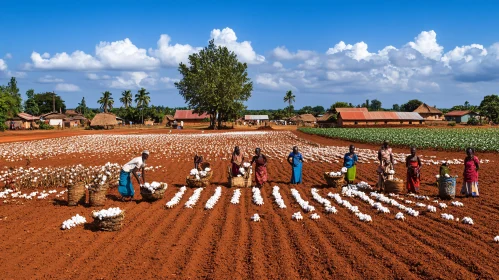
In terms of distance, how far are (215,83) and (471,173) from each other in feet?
186

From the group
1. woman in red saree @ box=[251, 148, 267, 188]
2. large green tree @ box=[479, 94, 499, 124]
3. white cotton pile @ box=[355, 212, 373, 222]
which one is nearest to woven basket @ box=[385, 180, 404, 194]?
white cotton pile @ box=[355, 212, 373, 222]

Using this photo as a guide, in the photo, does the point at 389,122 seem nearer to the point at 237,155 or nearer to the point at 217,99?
the point at 217,99

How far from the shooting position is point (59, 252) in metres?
8.29

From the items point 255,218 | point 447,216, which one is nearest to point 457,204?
point 447,216

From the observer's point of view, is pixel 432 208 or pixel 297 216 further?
pixel 432 208

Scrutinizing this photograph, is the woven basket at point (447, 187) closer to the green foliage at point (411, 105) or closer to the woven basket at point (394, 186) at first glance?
the woven basket at point (394, 186)

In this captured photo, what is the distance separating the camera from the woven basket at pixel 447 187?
1246cm

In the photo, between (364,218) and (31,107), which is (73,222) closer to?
(364,218)

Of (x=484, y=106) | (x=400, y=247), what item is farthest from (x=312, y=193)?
(x=484, y=106)

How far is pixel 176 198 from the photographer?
42.6ft

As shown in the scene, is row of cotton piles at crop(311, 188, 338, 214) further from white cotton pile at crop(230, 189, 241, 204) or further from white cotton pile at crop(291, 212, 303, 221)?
white cotton pile at crop(230, 189, 241, 204)

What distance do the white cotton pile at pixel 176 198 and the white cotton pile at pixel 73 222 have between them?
2.48 meters

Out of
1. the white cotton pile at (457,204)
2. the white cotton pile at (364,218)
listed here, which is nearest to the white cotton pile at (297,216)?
the white cotton pile at (364,218)

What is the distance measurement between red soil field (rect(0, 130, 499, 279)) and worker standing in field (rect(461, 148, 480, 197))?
1.23 feet
